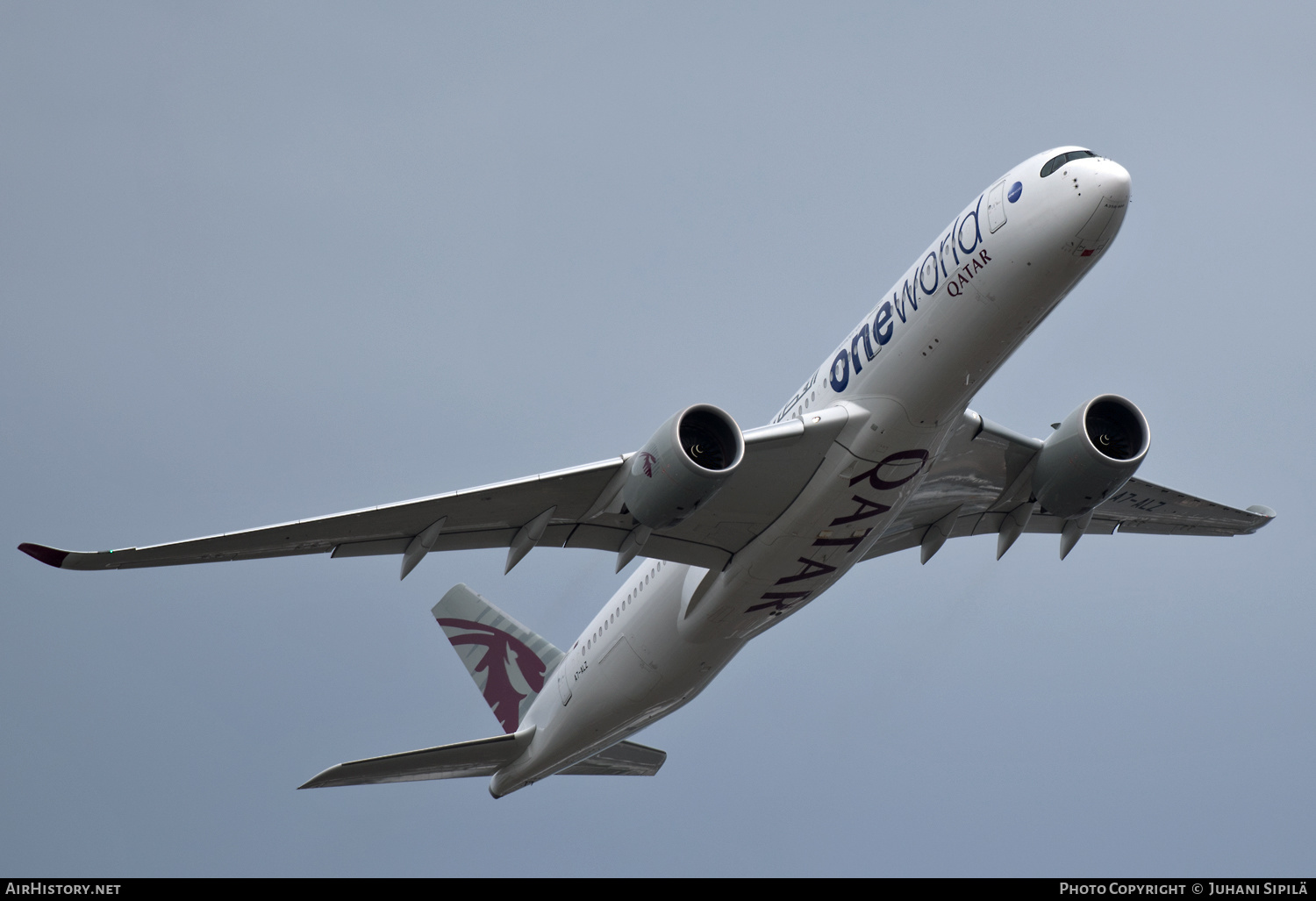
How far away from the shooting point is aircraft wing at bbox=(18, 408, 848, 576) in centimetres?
1989

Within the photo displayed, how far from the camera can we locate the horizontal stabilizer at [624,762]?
3095cm

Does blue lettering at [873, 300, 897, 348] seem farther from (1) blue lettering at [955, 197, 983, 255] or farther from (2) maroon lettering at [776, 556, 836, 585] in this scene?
(2) maroon lettering at [776, 556, 836, 585]

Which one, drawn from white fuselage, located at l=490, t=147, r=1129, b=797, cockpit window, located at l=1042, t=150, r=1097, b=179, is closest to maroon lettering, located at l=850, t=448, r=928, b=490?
white fuselage, located at l=490, t=147, r=1129, b=797

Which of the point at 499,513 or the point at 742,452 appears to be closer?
the point at 742,452

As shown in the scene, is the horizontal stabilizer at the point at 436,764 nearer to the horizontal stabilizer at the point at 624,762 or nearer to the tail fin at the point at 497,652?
the tail fin at the point at 497,652

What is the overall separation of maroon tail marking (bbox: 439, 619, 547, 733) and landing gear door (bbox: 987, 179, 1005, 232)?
55.6ft

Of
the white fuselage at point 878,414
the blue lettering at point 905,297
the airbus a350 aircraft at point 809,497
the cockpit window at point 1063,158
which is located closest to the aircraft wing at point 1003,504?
the airbus a350 aircraft at point 809,497

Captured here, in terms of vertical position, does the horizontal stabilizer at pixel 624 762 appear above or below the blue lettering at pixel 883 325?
below

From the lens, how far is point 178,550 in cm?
1914

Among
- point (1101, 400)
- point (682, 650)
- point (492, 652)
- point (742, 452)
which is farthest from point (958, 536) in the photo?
point (492, 652)

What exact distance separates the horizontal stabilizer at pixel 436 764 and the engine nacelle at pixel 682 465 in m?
9.69
